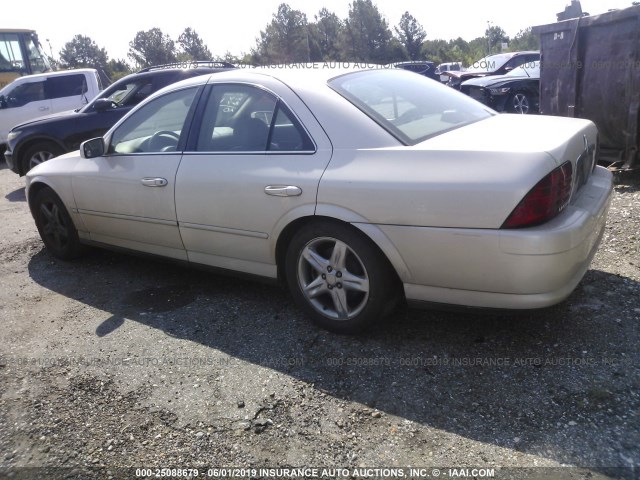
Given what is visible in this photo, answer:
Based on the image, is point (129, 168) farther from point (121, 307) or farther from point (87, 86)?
point (87, 86)

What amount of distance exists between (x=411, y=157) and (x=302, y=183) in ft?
2.11

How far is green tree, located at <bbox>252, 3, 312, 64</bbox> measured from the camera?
44.8m

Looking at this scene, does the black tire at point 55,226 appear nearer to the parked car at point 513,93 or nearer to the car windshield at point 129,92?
the car windshield at point 129,92

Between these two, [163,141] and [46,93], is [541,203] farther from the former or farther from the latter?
[46,93]

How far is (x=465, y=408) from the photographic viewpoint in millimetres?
2592

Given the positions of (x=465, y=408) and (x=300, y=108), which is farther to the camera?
(x=300, y=108)

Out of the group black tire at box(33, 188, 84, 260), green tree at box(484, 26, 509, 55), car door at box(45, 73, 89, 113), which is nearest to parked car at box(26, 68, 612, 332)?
black tire at box(33, 188, 84, 260)

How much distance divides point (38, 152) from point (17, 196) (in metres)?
0.76

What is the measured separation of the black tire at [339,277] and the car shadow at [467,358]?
6.3 inches

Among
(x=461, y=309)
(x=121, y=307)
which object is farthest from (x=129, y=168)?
(x=461, y=309)

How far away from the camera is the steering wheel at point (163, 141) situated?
3953 mm

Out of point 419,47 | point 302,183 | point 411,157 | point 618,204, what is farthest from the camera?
point 419,47

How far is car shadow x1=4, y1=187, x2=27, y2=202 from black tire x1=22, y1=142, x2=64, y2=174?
456mm

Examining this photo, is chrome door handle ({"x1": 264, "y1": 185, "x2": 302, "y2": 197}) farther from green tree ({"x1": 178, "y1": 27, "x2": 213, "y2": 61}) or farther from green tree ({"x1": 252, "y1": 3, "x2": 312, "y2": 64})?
green tree ({"x1": 178, "y1": 27, "x2": 213, "y2": 61})
